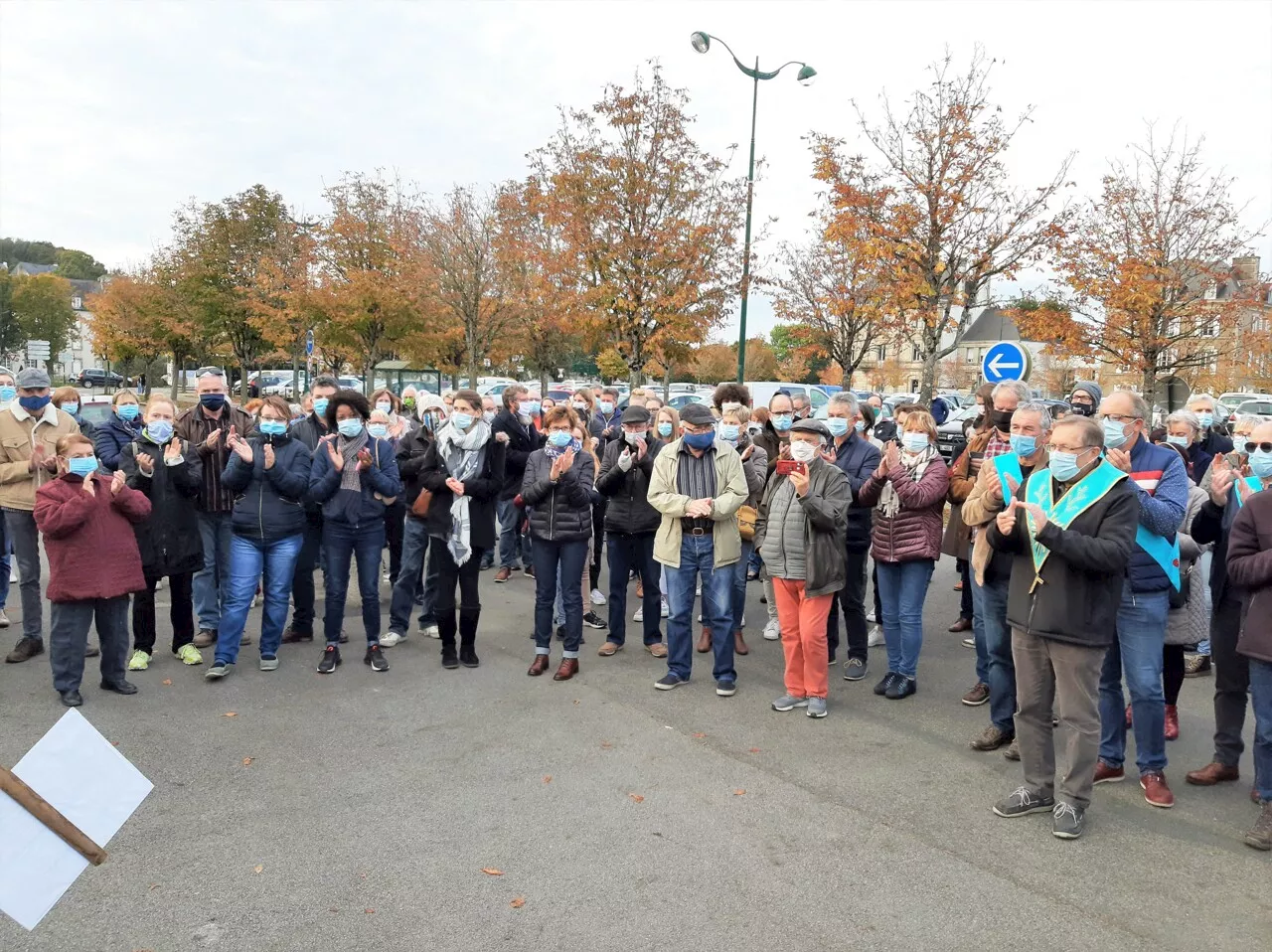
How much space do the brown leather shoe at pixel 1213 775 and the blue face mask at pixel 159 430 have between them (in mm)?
7098

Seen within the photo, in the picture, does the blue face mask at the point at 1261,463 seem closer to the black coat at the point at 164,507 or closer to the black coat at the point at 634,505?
the black coat at the point at 634,505

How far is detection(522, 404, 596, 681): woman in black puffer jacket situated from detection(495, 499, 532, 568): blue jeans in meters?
3.50

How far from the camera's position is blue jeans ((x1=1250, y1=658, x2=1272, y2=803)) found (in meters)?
4.25

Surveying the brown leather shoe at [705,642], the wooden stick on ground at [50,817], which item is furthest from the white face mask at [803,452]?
the wooden stick on ground at [50,817]

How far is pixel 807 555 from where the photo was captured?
5.73m

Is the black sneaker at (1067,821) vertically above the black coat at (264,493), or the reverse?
the black coat at (264,493)

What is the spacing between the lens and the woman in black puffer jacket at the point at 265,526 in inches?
252

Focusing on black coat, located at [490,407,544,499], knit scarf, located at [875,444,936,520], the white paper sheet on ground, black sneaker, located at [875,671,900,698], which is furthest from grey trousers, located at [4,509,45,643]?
knit scarf, located at [875,444,936,520]

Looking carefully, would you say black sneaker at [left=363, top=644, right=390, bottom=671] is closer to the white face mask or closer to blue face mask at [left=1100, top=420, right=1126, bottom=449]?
the white face mask

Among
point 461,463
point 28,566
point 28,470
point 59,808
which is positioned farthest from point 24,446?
point 59,808

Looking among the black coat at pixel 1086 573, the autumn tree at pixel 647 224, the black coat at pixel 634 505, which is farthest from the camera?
the autumn tree at pixel 647 224

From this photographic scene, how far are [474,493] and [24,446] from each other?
12.8 ft

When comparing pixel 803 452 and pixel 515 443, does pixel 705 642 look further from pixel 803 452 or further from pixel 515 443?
pixel 515 443

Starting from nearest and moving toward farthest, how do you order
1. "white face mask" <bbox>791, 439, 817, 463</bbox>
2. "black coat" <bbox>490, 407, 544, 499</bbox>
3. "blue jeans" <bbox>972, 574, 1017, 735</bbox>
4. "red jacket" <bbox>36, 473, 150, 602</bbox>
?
1. "blue jeans" <bbox>972, 574, 1017, 735</bbox>
2. "red jacket" <bbox>36, 473, 150, 602</bbox>
3. "white face mask" <bbox>791, 439, 817, 463</bbox>
4. "black coat" <bbox>490, 407, 544, 499</bbox>
